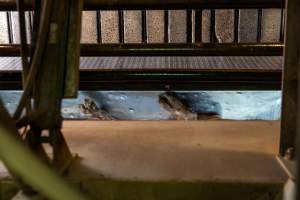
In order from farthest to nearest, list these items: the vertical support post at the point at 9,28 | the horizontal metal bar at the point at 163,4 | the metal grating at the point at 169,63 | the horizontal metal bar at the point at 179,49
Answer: the vertical support post at the point at 9,28 → the metal grating at the point at 169,63 → the horizontal metal bar at the point at 179,49 → the horizontal metal bar at the point at 163,4

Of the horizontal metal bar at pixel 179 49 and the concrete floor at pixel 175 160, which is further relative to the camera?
the horizontal metal bar at pixel 179 49

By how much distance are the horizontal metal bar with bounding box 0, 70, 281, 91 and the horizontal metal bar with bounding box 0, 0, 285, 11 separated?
0.36m

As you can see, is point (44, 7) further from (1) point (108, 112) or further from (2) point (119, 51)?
(1) point (108, 112)

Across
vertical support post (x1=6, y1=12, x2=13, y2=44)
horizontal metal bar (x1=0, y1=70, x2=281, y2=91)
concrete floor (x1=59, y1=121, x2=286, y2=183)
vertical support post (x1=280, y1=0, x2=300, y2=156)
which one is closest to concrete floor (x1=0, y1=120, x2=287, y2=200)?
concrete floor (x1=59, y1=121, x2=286, y2=183)

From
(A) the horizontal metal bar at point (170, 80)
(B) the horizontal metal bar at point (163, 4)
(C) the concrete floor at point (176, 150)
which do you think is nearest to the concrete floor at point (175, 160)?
(C) the concrete floor at point (176, 150)

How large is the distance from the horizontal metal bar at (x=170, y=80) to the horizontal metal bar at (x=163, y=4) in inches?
14.1

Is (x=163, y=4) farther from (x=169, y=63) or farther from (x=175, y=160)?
(x=175, y=160)

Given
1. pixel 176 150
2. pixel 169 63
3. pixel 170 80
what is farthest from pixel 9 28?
pixel 176 150

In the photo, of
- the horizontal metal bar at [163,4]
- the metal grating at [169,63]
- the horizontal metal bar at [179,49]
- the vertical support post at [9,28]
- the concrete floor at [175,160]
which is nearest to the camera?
the concrete floor at [175,160]

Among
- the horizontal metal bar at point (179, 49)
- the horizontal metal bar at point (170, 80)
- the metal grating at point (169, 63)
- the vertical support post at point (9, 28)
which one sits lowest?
the horizontal metal bar at point (170, 80)

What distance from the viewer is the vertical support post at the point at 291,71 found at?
139 cm

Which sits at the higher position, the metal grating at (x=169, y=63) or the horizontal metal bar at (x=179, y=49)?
the horizontal metal bar at (x=179, y=49)

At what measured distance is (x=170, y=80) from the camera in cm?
236

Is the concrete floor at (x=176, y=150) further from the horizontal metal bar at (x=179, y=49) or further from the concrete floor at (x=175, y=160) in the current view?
the horizontal metal bar at (x=179, y=49)
